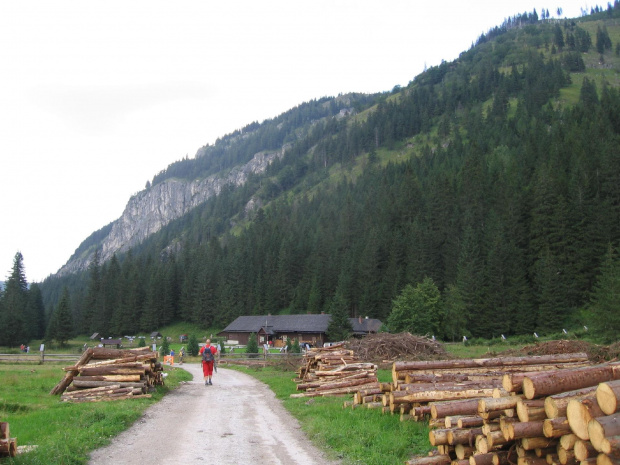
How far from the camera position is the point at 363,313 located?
3041 inches

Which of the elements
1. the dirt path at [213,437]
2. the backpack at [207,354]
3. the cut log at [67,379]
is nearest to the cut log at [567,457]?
the dirt path at [213,437]

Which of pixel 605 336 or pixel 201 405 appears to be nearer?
pixel 201 405

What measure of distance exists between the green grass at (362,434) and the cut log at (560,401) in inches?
131

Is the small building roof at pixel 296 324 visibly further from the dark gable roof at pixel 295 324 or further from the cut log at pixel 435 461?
the cut log at pixel 435 461

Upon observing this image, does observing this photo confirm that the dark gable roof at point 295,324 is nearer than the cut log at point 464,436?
No

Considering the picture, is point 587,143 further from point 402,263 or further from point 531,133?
point 402,263

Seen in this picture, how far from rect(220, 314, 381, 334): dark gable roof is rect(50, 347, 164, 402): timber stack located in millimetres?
48716

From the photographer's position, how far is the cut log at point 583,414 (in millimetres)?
5316

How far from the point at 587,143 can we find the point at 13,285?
383 ft

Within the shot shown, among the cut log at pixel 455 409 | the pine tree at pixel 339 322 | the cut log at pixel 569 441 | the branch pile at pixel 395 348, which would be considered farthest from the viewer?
the pine tree at pixel 339 322

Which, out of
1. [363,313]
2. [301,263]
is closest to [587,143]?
[363,313]

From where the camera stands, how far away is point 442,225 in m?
77.8

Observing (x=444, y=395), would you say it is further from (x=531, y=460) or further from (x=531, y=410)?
(x=531, y=410)

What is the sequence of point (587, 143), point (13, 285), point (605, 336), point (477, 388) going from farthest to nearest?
point (13, 285) → point (587, 143) → point (605, 336) → point (477, 388)
